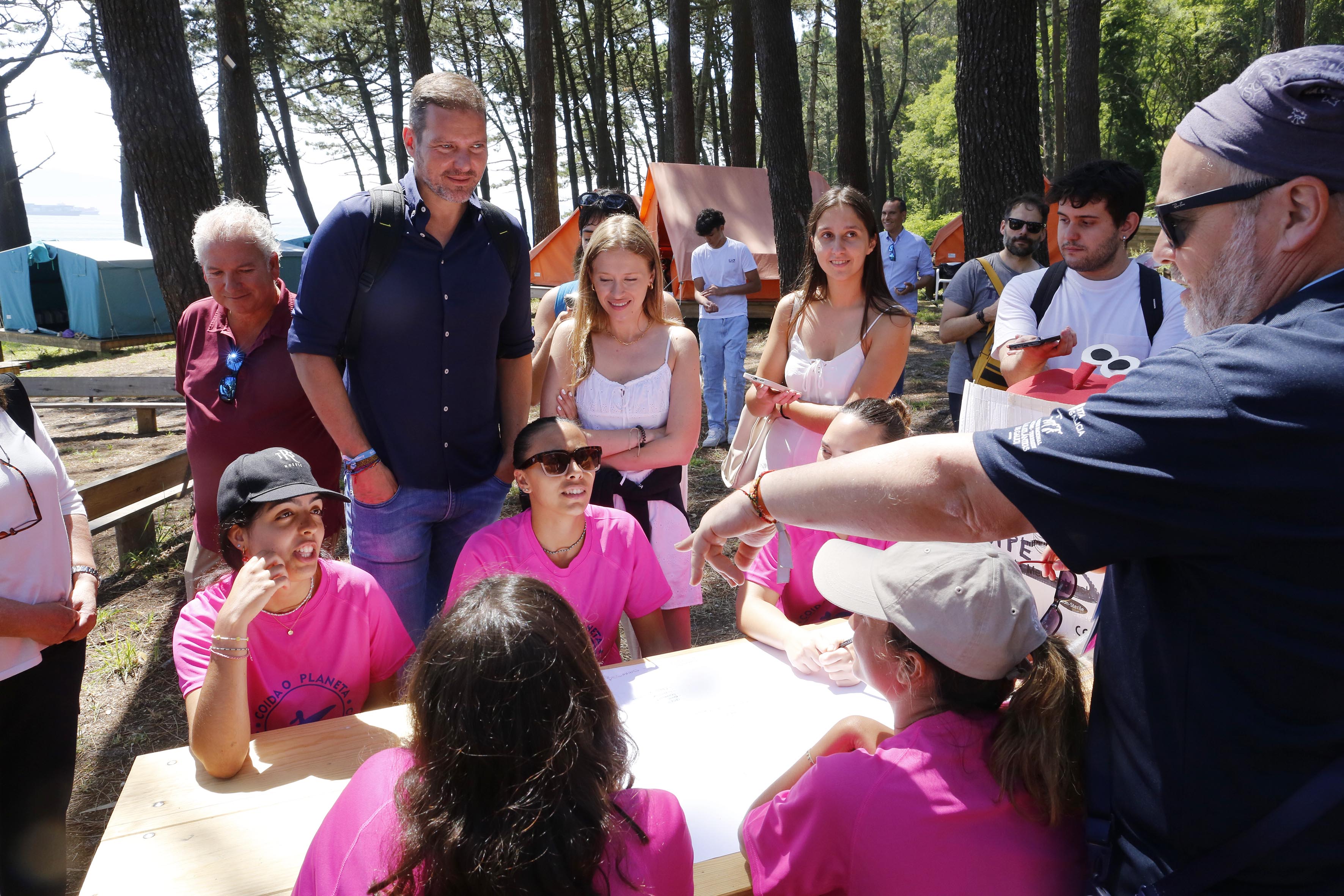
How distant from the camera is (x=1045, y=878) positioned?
1.37 metres

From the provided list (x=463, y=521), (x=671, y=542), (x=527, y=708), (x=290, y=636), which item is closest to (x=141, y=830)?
(x=290, y=636)

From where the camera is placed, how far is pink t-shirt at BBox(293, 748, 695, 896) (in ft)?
4.15

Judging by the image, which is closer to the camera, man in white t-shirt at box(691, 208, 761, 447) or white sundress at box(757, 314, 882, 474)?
white sundress at box(757, 314, 882, 474)

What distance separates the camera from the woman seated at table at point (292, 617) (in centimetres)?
215

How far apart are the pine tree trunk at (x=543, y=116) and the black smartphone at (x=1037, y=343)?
1165 centimetres

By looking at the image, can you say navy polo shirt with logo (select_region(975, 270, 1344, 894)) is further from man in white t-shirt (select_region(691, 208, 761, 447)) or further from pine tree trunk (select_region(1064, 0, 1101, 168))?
pine tree trunk (select_region(1064, 0, 1101, 168))

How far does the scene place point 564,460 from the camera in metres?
2.66

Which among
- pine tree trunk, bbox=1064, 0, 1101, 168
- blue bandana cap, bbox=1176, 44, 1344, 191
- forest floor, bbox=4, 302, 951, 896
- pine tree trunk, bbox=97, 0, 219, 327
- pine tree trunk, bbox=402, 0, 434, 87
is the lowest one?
forest floor, bbox=4, 302, 951, 896

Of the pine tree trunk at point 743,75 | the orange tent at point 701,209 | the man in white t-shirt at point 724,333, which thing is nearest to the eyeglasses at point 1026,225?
the man in white t-shirt at point 724,333

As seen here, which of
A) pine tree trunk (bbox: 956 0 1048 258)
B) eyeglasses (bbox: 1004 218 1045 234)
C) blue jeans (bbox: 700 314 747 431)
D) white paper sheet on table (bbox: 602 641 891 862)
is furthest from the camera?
blue jeans (bbox: 700 314 747 431)

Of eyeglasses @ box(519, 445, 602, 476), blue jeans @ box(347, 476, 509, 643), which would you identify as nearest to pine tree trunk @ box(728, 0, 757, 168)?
blue jeans @ box(347, 476, 509, 643)

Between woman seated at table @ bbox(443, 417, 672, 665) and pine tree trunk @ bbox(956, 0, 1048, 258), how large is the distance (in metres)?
4.31

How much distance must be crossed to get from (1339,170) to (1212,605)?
530mm

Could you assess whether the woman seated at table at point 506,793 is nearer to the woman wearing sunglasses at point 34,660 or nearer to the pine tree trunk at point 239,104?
the woman wearing sunglasses at point 34,660
